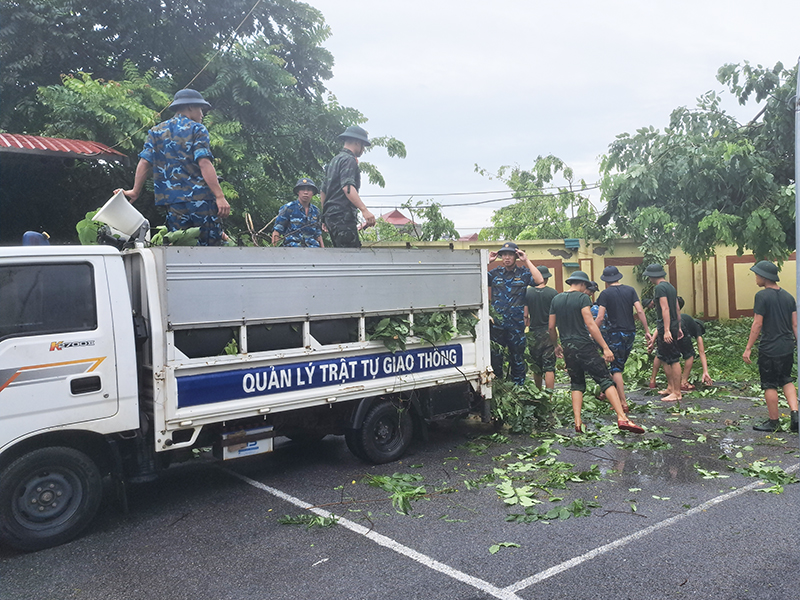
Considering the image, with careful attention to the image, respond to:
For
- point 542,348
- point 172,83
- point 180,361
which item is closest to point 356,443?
point 180,361

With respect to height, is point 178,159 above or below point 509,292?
above

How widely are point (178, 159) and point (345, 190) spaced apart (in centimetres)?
185

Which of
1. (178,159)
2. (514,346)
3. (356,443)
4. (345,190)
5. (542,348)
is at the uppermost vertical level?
(178,159)

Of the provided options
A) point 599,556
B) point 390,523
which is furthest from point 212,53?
point 599,556

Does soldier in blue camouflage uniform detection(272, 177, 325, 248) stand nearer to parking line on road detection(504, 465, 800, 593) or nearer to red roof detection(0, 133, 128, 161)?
red roof detection(0, 133, 128, 161)

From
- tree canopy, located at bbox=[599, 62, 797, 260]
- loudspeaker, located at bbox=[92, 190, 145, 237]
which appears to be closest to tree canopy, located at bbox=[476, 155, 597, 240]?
tree canopy, located at bbox=[599, 62, 797, 260]

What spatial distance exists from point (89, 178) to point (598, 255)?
13.8 m

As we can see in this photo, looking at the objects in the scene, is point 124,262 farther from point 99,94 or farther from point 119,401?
point 99,94

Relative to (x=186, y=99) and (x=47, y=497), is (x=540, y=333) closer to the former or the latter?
(x=186, y=99)

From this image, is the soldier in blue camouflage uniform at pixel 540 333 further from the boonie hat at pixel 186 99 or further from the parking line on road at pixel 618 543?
the boonie hat at pixel 186 99

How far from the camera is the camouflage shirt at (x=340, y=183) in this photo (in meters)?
7.11

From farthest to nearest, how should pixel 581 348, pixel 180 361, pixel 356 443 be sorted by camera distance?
pixel 581 348 < pixel 356 443 < pixel 180 361

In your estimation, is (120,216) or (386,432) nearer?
(120,216)

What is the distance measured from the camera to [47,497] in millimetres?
4332
